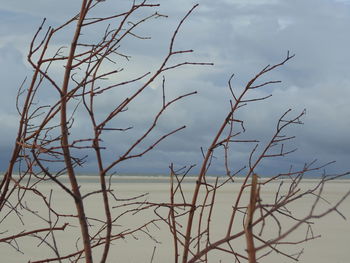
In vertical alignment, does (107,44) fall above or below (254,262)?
above

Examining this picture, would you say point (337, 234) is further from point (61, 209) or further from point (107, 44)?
point (107, 44)

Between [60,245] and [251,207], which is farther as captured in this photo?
[60,245]

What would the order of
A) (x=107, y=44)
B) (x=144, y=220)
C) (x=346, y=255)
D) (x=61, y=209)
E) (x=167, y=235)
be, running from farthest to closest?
(x=61, y=209) < (x=144, y=220) < (x=167, y=235) < (x=346, y=255) < (x=107, y=44)

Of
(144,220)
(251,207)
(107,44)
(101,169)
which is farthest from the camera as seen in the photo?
(144,220)

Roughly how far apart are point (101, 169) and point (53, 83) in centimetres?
18

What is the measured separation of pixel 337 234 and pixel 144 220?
15.0ft

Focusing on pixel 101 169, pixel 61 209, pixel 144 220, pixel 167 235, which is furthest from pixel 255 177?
pixel 61 209

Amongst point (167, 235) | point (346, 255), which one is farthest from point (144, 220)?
point (346, 255)

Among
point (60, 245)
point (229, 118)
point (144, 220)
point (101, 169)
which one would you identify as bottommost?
point (101, 169)

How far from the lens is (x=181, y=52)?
118 cm

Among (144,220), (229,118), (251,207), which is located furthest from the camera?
(144,220)

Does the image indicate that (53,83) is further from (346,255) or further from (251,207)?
(346,255)

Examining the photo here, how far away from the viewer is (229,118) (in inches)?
46.2

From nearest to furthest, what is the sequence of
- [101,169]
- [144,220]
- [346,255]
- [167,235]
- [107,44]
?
[101,169] → [107,44] → [346,255] → [167,235] → [144,220]
